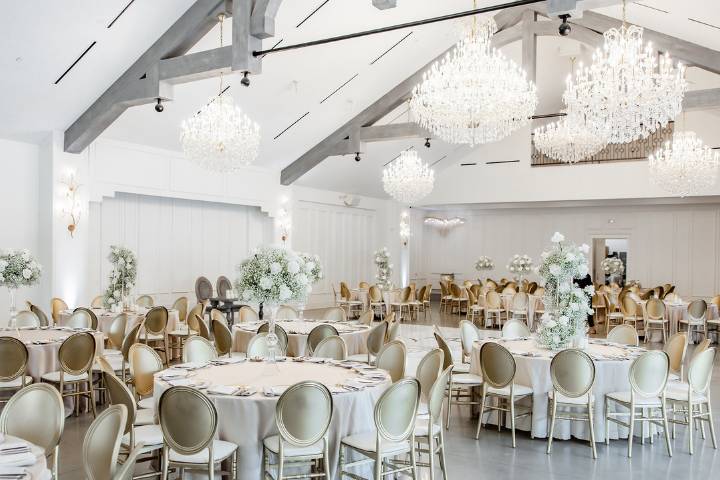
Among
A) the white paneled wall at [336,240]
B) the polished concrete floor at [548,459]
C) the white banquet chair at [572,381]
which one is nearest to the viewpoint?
the polished concrete floor at [548,459]

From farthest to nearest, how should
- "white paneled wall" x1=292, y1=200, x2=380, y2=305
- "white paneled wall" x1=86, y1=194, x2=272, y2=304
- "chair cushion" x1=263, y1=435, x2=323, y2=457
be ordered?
"white paneled wall" x1=292, y1=200, x2=380, y2=305 < "white paneled wall" x1=86, y1=194, x2=272, y2=304 < "chair cushion" x1=263, y1=435, x2=323, y2=457

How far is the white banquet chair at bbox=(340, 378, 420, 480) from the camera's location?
3914mm

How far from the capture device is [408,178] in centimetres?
1295

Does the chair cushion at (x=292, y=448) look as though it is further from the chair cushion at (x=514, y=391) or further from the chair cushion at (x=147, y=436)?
the chair cushion at (x=514, y=391)

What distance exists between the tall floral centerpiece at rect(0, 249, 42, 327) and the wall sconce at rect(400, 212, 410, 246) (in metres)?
13.7

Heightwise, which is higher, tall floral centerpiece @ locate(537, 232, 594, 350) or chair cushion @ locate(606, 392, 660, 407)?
tall floral centerpiece @ locate(537, 232, 594, 350)

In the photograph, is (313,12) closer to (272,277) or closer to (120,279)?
(120,279)

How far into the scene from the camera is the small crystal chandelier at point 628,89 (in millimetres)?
6738

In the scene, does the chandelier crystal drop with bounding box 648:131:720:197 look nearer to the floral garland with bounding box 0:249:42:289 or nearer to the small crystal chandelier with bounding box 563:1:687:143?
the small crystal chandelier with bounding box 563:1:687:143

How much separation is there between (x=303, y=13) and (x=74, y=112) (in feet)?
12.7

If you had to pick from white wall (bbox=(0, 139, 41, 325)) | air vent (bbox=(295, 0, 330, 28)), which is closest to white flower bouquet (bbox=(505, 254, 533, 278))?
air vent (bbox=(295, 0, 330, 28))

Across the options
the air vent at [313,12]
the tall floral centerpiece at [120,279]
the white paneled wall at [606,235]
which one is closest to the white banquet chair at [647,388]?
the tall floral centerpiece at [120,279]

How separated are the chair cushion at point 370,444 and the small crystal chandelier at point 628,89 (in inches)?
183

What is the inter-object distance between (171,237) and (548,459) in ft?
31.7
